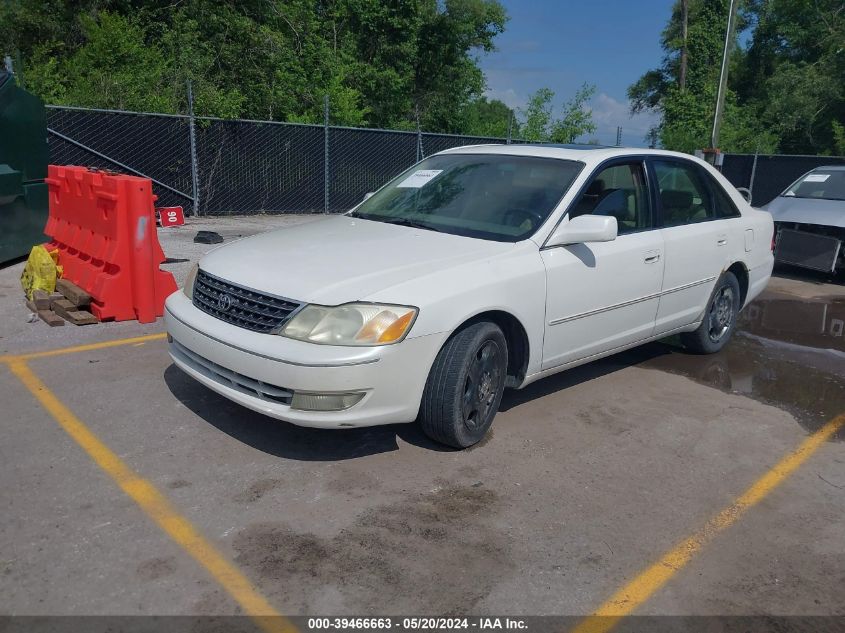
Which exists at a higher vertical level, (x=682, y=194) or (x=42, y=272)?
(x=682, y=194)

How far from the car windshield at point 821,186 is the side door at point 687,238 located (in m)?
5.54

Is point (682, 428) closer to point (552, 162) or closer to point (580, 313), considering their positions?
point (580, 313)

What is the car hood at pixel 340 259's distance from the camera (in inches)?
148

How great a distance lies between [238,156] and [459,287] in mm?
11043

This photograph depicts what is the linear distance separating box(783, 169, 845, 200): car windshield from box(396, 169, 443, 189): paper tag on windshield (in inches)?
293

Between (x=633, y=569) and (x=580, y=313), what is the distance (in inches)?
72.3

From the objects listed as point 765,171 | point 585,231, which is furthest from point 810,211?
point 765,171

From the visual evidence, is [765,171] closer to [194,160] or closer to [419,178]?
[194,160]

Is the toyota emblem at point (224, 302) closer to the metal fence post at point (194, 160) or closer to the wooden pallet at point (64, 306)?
the wooden pallet at point (64, 306)

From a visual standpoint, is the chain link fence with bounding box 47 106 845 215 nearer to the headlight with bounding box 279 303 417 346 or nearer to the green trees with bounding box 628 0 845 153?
the headlight with bounding box 279 303 417 346

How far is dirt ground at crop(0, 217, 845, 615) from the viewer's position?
2912 millimetres

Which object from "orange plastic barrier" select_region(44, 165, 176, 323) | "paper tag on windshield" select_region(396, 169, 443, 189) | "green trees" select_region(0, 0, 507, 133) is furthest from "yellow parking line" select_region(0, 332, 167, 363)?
"green trees" select_region(0, 0, 507, 133)

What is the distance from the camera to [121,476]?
3.67 meters

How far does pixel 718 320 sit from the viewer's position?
620 centimetres
